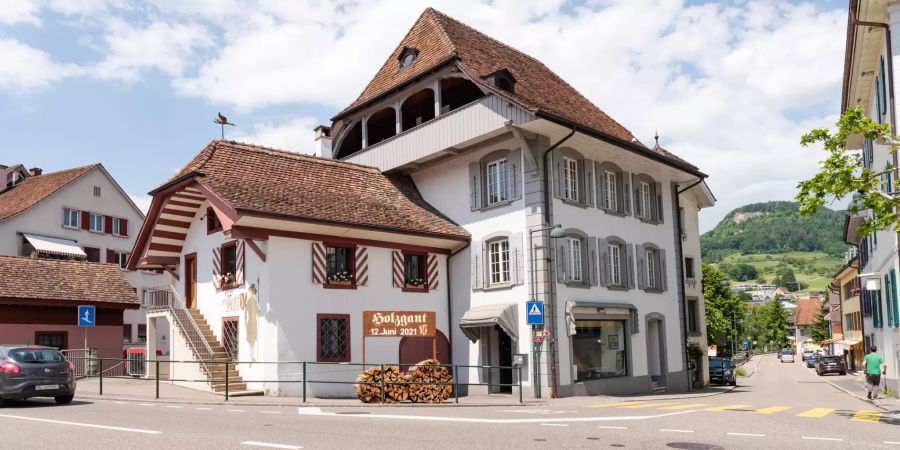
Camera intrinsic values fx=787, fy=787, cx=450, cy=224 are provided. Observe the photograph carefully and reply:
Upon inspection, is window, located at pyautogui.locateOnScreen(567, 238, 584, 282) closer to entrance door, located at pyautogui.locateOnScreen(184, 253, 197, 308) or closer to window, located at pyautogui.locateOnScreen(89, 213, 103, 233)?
entrance door, located at pyautogui.locateOnScreen(184, 253, 197, 308)

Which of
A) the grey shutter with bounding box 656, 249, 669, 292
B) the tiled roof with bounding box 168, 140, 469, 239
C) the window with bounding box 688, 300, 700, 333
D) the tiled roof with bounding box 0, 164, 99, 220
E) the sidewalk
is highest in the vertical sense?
the tiled roof with bounding box 0, 164, 99, 220

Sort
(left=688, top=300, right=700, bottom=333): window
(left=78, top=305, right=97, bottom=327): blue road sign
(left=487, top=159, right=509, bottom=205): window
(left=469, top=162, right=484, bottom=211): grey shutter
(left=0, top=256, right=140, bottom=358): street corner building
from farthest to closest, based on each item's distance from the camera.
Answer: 1. (left=688, top=300, right=700, bottom=333): window
2. (left=0, top=256, right=140, bottom=358): street corner building
3. (left=469, top=162, right=484, bottom=211): grey shutter
4. (left=487, top=159, right=509, bottom=205): window
5. (left=78, top=305, right=97, bottom=327): blue road sign

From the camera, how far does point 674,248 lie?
31281 mm

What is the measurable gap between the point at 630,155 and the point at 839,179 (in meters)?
11.9

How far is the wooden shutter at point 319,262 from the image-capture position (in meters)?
22.7

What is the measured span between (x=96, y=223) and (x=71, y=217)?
1.98 metres

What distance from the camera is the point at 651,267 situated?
29.8 meters

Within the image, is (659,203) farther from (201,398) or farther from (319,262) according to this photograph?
(201,398)

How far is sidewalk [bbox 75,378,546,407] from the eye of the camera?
18.8 m

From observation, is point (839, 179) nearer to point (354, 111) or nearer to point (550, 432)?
point (550, 432)

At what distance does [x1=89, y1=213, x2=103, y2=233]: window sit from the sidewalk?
90.9 feet

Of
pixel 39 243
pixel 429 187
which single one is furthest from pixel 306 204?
pixel 39 243

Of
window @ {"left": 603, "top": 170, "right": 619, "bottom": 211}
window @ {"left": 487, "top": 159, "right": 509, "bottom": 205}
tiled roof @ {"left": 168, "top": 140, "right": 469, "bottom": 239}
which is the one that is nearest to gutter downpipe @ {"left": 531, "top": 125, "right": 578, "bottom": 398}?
window @ {"left": 487, "top": 159, "right": 509, "bottom": 205}

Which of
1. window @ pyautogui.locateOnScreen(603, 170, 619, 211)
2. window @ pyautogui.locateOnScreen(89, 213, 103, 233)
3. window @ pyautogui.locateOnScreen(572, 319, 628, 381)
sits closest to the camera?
window @ pyautogui.locateOnScreen(572, 319, 628, 381)
